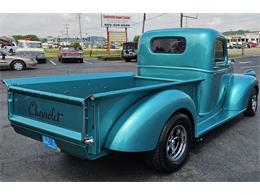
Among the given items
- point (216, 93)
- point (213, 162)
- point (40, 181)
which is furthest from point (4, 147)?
point (216, 93)

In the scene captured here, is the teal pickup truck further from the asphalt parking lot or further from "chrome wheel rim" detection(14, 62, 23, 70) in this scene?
"chrome wheel rim" detection(14, 62, 23, 70)

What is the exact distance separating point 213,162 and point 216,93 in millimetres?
1462

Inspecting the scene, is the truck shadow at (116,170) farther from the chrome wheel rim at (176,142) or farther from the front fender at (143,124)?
the front fender at (143,124)

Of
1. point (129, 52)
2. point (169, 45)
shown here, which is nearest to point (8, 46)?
point (129, 52)

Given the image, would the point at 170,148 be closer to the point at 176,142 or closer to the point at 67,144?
the point at 176,142

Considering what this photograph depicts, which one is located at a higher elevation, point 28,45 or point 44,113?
point 28,45

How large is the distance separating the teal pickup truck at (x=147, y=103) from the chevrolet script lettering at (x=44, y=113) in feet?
0.04

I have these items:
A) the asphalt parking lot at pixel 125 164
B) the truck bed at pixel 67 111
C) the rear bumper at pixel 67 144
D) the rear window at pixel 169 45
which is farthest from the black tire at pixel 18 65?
the rear bumper at pixel 67 144

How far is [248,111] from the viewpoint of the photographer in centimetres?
651

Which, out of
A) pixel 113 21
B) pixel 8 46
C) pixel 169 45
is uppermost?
pixel 113 21

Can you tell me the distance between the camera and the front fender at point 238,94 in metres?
5.60

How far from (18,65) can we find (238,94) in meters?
15.2

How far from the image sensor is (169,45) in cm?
524

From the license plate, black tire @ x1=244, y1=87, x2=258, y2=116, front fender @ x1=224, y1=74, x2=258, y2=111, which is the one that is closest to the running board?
front fender @ x1=224, y1=74, x2=258, y2=111
